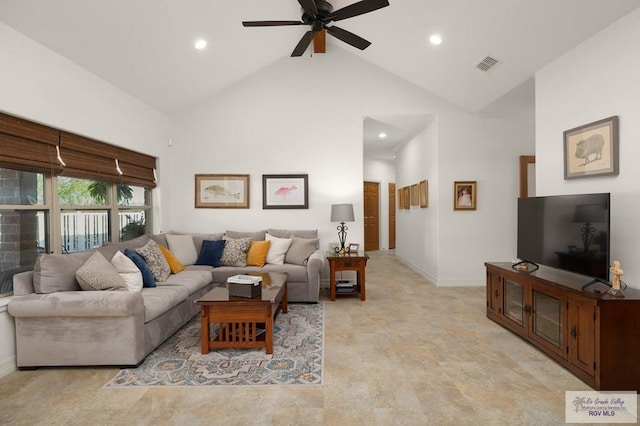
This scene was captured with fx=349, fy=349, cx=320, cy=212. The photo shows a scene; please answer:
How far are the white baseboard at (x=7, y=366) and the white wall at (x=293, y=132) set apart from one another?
3.02 m

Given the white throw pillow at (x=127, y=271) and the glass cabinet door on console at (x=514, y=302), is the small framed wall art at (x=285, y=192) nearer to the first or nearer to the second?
the white throw pillow at (x=127, y=271)

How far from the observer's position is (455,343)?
3.17 metres

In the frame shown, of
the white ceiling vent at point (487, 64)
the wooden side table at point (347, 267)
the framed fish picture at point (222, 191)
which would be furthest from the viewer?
the framed fish picture at point (222, 191)

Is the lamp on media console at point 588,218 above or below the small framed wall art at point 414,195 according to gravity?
below

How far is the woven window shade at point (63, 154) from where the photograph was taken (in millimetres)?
2819

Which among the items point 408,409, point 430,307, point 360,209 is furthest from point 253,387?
point 360,209

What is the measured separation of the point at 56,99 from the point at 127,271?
5.61 feet

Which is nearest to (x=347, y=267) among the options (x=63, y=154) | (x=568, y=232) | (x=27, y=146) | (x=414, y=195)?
(x=568, y=232)

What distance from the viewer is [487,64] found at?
Result: 411 centimetres

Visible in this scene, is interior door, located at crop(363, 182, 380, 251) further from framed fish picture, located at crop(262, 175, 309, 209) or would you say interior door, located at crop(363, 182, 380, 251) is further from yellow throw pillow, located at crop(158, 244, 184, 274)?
yellow throw pillow, located at crop(158, 244, 184, 274)

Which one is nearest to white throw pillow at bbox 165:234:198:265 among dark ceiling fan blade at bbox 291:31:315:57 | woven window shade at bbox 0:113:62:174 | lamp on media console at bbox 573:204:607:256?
woven window shade at bbox 0:113:62:174

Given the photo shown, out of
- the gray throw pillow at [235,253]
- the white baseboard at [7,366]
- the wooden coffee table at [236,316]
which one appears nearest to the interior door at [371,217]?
the gray throw pillow at [235,253]

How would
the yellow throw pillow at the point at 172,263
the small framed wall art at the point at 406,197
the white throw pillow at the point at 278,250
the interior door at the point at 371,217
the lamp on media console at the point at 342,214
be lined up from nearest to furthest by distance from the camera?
the yellow throw pillow at the point at 172,263, the white throw pillow at the point at 278,250, the lamp on media console at the point at 342,214, the small framed wall art at the point at 406,197, the interior door at the point at 371,217

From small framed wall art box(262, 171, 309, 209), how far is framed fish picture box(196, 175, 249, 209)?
1.04 ft
